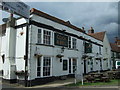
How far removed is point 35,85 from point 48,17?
727 cm

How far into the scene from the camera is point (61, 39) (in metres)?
16.4

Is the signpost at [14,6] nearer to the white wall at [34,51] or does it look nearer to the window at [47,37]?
the white wall at [34,51]

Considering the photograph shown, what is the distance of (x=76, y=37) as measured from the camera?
19.9 metres

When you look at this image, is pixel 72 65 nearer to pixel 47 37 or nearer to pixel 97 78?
pixel 97 78

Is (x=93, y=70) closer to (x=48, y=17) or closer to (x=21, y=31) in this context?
(x=48, y=17)

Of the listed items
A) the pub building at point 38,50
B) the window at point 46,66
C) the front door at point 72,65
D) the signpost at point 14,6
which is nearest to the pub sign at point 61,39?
the pub building at point 38,50

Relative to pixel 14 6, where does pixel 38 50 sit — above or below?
below

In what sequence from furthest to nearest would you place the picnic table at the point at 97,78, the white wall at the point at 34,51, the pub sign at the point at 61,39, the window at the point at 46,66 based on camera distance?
the pub sign at the point at 61,39 → the window at the point at 46,66 → the picnic table at the point at 97,78 → the white wall at the point at 34,51

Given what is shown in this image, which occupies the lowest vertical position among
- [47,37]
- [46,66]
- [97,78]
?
[97,78]

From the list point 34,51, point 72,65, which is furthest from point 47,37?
point 72,65

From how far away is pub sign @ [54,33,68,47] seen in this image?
50.9ft

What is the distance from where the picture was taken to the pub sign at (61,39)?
15.5 metres

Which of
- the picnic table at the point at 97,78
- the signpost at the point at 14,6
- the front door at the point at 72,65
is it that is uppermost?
the signpost at the point at 14,6

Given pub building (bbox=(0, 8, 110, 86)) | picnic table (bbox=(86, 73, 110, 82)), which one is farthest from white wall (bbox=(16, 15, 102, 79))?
picnic table (bbox=(86, 73, 110, 82))
